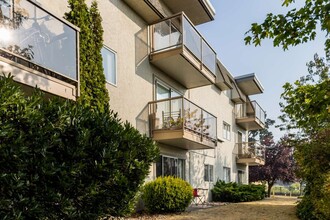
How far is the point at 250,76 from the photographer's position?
28141 mm

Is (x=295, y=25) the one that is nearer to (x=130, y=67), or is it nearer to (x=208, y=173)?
(x=130, y=67)

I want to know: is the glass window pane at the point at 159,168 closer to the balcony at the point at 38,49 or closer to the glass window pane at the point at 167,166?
the glass window pane at the point at 167,166

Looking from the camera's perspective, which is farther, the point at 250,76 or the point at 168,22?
the point at 250,76

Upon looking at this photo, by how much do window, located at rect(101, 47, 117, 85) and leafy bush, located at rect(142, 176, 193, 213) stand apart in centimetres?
447

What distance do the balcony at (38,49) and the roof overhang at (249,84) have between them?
2261 cm

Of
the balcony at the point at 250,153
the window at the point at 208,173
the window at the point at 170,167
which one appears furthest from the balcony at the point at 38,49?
the balcony at the point at 250,153

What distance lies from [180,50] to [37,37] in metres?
7.18

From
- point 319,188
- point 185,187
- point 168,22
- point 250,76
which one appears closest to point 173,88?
point 168,22

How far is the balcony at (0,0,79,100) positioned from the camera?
6.23 meters

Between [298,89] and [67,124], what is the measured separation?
179 inches

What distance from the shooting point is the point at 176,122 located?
13430mm

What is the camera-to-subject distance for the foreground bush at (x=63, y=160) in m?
4.62

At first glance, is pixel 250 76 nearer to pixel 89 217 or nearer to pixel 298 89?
pixel 298 89

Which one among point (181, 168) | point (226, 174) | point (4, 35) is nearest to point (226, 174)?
point (226, 174)
